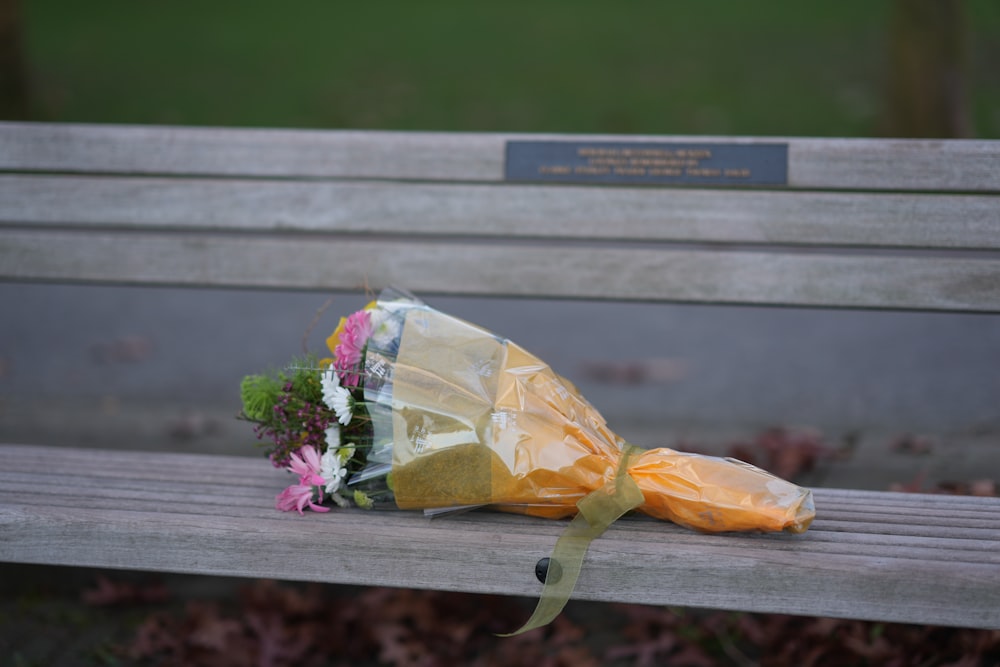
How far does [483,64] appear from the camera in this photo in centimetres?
1241

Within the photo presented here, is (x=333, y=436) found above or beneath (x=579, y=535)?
above

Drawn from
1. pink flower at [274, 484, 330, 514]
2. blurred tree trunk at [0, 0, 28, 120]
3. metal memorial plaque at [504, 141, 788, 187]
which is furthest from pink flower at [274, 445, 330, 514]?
blurred tree trunk at [0, 0, 28, 120]

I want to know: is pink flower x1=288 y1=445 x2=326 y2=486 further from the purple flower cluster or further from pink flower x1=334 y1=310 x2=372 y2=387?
pink flower x1=334 y1=310 x2=372 y2=387

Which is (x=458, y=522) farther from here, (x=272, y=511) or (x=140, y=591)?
(x=140, y=591)

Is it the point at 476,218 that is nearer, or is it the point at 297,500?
the point at 297,500

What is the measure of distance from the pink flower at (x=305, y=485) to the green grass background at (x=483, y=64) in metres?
7.98

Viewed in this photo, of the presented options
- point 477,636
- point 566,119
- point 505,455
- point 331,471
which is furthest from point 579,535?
point 566,119

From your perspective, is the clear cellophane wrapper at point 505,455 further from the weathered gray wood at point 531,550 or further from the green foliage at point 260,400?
the green foliage at point 260,400

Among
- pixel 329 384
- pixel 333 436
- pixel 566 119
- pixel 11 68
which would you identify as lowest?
pixel 333 436

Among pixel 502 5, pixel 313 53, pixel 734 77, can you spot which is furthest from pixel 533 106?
pixel 502 5

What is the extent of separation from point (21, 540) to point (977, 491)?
2.45 meters

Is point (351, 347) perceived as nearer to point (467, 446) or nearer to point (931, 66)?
point (467, 446)

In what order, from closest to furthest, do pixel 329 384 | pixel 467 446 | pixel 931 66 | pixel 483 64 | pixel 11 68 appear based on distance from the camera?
pixel 467 446
pixel 329 384
pixel 931 66
pixel 11 68
pixel 483 64

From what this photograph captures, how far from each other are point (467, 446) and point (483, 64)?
432 inches
